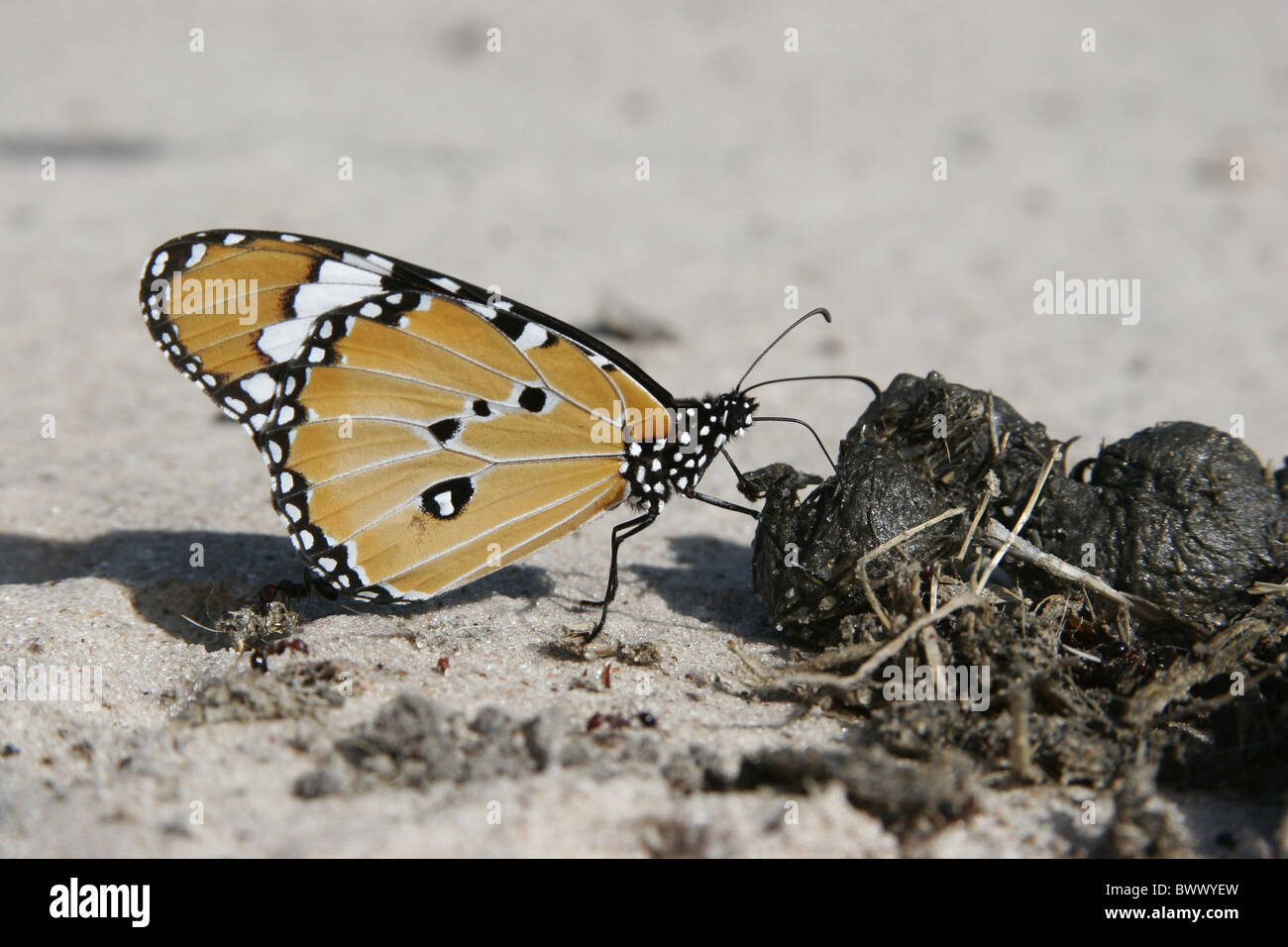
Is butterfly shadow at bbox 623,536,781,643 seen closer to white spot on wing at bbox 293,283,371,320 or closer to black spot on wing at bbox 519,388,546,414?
black spot on wing at bbox 519,388,546,414

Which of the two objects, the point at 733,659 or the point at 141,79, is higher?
the point at 141,79

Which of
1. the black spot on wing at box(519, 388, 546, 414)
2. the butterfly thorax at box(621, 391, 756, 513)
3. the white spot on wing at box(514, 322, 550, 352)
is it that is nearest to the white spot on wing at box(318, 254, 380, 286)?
the white spot on wing at box(514, 322, 550, 352)

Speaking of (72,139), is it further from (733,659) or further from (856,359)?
(733,659)

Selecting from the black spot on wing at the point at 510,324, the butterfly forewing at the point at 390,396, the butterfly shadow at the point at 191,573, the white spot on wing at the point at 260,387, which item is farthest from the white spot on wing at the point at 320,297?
the butterfly shadow at the point at 191,573

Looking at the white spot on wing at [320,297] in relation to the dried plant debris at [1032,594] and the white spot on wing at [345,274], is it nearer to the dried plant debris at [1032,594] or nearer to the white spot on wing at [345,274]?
the white spot on wing at [345,274]

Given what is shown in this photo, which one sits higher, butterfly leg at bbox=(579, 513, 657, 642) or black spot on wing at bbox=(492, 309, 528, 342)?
black spot on wing at bbox=(492, 309, 528, 342)

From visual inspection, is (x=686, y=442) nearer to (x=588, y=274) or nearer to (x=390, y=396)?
(x=390, y=396)
